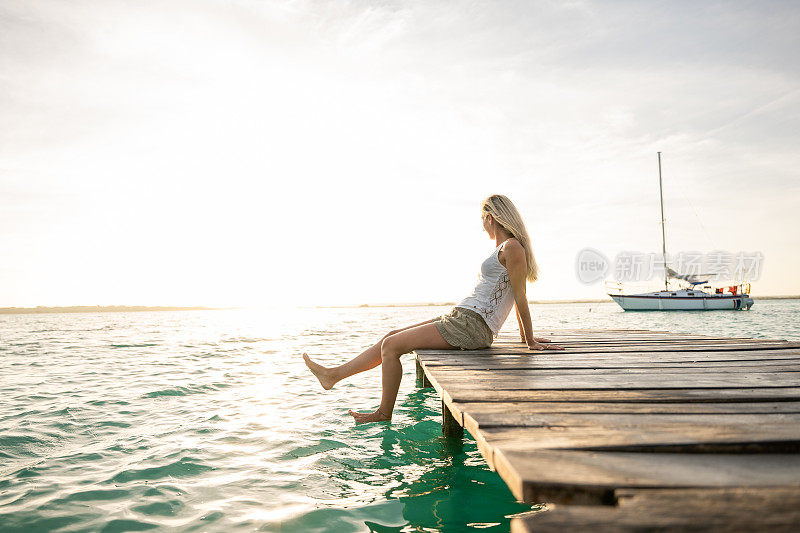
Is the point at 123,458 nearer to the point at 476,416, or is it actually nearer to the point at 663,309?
the point at 476,416

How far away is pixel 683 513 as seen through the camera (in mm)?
1107

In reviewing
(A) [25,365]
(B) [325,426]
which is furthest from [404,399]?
(A) [25,365]

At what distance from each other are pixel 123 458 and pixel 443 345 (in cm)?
299

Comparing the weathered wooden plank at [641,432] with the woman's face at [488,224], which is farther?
the woman's face at [488,224]

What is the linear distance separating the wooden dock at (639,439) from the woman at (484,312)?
758 millimetres

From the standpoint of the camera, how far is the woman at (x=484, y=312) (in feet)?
14.1

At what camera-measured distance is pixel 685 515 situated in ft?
3.60

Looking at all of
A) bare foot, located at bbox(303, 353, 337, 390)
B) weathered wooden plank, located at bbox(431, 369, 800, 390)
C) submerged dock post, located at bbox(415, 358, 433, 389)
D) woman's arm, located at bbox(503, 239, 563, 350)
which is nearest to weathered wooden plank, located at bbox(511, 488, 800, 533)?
weathered wooden plank, located at bbox(431, 369, 800, 390)

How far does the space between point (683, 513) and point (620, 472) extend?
0.91 feet

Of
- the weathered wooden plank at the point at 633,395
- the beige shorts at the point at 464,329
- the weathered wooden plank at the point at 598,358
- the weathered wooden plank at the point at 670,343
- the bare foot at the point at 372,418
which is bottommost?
the bare foot at the point at 372,418

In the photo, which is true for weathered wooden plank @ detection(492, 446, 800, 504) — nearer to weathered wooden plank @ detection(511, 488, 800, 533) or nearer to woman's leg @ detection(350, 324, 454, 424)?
weathered wooden plank @ detection(511, 488, 800, 533)

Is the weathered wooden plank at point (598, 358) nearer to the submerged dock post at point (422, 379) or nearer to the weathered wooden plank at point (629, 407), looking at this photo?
the weathered wooden plank at point (629, 407)

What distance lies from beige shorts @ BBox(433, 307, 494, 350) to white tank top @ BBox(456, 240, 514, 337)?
69 mm

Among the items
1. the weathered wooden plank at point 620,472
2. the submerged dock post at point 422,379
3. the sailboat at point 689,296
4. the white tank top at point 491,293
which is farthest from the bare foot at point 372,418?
the sailboat at point 689,296
